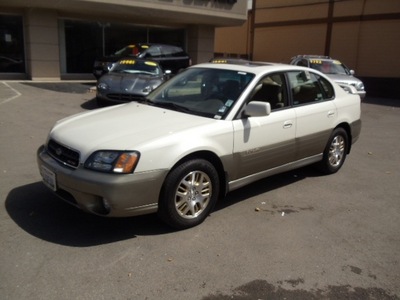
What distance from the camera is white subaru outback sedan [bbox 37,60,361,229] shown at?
3.66 metres

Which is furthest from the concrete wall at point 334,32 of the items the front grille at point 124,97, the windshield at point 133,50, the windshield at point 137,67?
the front grille at point 124,97

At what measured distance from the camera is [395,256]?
377 centimetres

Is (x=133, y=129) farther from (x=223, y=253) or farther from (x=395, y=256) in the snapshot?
(x=395, y=256)

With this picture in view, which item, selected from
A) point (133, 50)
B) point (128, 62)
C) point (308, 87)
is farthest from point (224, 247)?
point (133, 50)

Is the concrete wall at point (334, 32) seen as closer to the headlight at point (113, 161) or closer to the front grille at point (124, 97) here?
the front grille at point (124, 97)

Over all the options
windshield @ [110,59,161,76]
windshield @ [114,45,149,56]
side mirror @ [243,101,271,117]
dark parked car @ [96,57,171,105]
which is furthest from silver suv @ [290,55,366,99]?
side mirror @ [243,101,271,117]

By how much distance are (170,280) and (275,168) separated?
7.34ft

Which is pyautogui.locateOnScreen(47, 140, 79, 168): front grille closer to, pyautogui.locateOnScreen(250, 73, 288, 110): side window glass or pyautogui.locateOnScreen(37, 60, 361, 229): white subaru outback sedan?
pyautogui.locateOnScreen(37, 60, 361, 229): white subaru outback sedan

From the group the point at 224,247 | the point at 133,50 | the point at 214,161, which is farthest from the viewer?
the point at 133,50

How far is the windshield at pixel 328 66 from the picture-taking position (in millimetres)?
14859

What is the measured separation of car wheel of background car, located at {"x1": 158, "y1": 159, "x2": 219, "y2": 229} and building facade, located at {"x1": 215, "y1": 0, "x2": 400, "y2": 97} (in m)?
17.7

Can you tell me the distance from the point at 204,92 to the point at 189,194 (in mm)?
1356

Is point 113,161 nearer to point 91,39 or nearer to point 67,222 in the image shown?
point 67,222

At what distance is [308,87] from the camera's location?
556 centimetres
